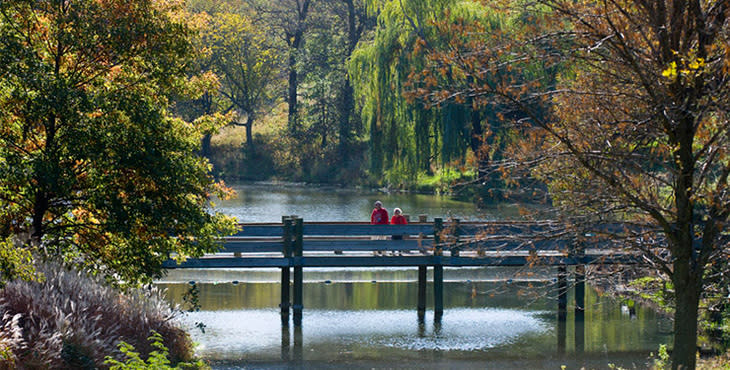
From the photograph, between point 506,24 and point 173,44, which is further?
point 506,24

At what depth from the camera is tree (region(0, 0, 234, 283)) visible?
34.0 ft

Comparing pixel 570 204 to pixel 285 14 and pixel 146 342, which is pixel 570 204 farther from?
pixel 285 14

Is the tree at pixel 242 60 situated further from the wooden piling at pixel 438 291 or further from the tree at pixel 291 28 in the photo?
the wooden piling at pixel 438 291

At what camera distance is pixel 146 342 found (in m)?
11.4

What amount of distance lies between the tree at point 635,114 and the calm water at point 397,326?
198 cm

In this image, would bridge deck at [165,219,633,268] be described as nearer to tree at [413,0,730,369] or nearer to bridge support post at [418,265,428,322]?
bridge support post at [418,265,428,322]

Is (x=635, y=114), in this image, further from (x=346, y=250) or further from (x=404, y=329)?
(x=346, y=250)

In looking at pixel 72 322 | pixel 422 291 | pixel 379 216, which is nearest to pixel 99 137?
pixel 72 322

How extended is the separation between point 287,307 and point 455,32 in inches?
366

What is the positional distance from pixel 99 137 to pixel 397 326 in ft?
26.8

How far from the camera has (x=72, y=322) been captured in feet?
34.6

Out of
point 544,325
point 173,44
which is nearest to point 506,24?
point 544,325

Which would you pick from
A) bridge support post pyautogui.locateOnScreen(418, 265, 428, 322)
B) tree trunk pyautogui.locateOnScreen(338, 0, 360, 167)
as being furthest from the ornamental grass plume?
tree trunk pyautogui.locateOnScreen(338, 0, 360, 167)

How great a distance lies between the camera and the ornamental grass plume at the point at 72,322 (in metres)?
9.80
